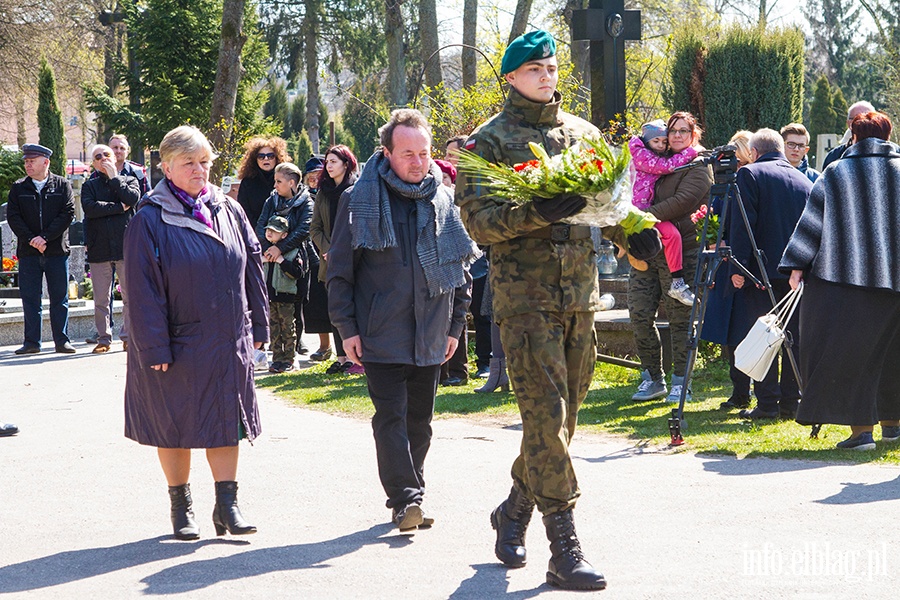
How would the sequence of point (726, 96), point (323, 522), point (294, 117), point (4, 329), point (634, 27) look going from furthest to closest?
point (294, 117), point (726, 96), point (4, 329), point (634, 27), point (323, 522)

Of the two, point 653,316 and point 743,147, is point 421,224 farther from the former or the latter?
point 743,147

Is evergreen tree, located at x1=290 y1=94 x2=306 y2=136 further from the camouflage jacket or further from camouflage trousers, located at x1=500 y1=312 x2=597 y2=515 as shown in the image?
camouflage trousers, located at x1=500 y1=312 x2=597 y2=515

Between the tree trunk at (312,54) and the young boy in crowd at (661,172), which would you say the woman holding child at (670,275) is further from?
the tree trunk at (312,54)

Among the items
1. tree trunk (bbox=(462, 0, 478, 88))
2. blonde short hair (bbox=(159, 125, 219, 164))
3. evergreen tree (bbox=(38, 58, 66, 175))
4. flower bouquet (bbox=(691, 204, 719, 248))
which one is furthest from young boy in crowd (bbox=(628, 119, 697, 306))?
evergreen tree (bbox=(38, 58, 66, 175))

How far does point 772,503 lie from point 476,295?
16.9 ft

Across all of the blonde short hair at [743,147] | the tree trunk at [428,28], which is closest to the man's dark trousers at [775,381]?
the blonde short hair at [743,147]

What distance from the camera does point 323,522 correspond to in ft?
19.3

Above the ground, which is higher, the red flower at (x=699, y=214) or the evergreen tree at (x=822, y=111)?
the evergreen tree at (x=822, y=111)

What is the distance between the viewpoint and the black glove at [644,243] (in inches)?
189

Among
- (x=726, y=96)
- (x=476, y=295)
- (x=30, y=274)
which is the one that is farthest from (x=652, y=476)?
(x=726, y=96)

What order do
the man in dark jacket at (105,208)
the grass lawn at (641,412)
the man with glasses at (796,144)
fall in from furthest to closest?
the man in dark jacket at (105,208)
the man with glasses at (796,144)
the grass lawn at (641,412)

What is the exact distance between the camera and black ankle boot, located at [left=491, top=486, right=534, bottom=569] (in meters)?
4.94

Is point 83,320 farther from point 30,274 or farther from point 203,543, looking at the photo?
point 203,543

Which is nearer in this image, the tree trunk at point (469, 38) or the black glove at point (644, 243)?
the black glove at point (644, 243)
